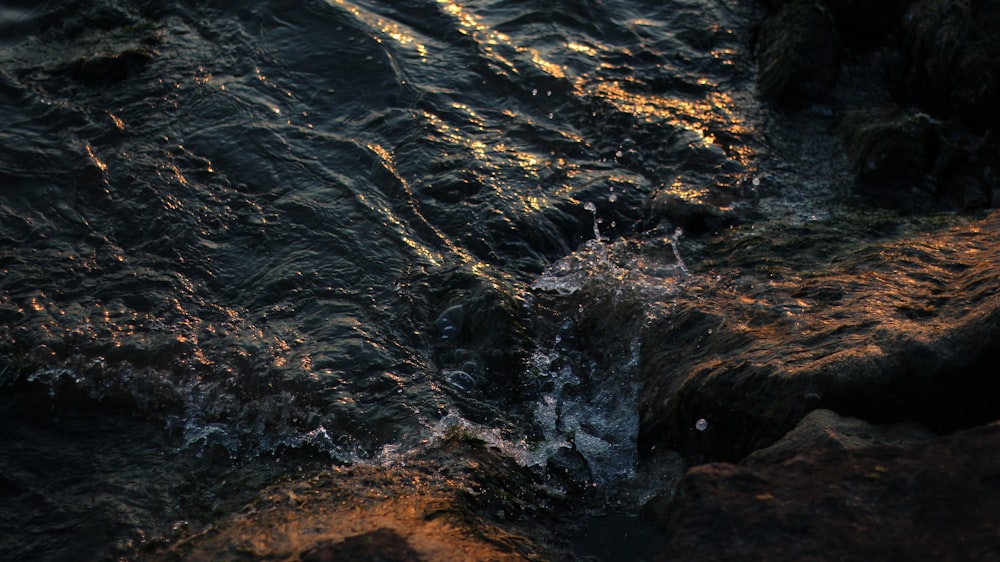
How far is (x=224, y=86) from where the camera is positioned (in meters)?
8.10

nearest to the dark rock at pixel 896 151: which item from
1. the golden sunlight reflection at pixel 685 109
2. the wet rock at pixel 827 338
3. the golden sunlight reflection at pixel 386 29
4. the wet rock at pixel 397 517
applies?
the golden sunlight reflection at pixel 685 109

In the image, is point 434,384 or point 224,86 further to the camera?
point 224,86

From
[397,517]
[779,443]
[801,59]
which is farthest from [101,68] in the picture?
[779,443]

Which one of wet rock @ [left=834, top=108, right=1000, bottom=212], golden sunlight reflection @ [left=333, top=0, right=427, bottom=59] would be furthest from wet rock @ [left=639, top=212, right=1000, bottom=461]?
golden sunlight reflection @ [left=333, top=0, right=427, bottom=59]

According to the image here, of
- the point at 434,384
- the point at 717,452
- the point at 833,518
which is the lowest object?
the point at 434,384

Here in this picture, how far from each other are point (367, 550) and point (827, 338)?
255cm

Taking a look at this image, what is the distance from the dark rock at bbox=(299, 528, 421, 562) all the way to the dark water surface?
116 cm

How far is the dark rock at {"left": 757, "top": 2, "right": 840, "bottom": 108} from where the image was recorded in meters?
8.39

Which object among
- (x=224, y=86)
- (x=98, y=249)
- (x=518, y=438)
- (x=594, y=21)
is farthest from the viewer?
(x=594, y=21)

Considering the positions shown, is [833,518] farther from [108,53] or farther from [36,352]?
[108,53]

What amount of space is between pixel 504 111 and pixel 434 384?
3326mm

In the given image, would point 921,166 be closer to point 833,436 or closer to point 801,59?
point 801,59

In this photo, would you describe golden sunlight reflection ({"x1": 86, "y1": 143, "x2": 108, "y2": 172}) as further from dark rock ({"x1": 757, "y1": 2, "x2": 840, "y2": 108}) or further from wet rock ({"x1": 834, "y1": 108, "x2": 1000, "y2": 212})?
wet rock ({"x1": 834, "y1": 108, "x2": 1000, "y2": 212})

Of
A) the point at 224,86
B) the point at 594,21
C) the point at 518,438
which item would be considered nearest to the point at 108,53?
the point at 224,86
